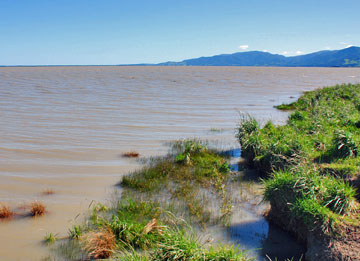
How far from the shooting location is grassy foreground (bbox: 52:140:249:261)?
17.7 ft

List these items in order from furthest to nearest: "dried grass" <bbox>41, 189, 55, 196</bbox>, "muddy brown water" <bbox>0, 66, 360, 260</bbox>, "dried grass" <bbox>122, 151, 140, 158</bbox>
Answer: "dried grass" <bbox>122, 151, 140, 158</bbox>
"dried grass" <bbox>41, 189, 55, 196</bbox>
"muddy brown water" <bbox>0, 66, 360, 260</bbox>

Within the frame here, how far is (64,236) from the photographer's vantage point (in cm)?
679

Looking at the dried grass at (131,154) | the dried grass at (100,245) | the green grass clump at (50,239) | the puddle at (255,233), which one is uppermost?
the dried grass at (131,154)

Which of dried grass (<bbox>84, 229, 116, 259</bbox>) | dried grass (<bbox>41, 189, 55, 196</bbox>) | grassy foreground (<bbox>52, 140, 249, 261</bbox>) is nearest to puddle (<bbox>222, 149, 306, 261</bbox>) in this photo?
grassy foreground (<bbox>52, 140, 249, 261</bbox>)

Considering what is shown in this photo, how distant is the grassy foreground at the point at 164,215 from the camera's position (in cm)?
540

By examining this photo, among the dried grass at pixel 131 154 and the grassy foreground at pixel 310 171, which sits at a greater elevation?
the grassy foreground at pixel 310 171

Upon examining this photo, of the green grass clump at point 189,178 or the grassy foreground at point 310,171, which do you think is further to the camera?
the green grass clump at point 189,178

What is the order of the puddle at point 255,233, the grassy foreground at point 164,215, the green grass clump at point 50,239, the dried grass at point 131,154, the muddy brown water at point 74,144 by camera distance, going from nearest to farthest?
the grassy foreground at point 164,215
the puddle at point 255,233
the green grass clump at point 50,239
the muddy brown water at point 74,144
the dried grass at point 131,154

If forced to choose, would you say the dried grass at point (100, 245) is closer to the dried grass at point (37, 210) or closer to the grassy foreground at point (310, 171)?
the dried grass at point (37, 210)

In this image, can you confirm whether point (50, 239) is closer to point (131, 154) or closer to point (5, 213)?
A: point (5, 213)

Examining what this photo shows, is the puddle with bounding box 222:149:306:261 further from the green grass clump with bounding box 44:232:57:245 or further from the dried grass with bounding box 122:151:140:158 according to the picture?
the dried grass with bounding box 122:151:140:158

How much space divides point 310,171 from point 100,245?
497cm

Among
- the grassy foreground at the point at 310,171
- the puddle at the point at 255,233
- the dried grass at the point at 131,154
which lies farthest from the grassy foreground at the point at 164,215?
the grassy foreground at the point at 310,171

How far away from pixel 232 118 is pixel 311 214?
15542 mm
